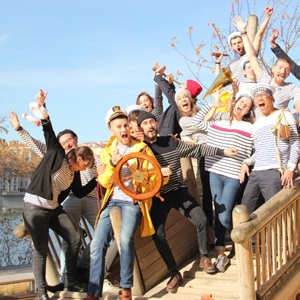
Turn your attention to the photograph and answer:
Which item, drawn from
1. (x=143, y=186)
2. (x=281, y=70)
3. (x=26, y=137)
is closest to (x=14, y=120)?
(x=26, y=137)

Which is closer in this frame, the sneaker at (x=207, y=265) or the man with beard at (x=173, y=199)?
the man with beard at (x=173, y=199)

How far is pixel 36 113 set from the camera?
5.19m

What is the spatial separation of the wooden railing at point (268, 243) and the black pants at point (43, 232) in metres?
1.91

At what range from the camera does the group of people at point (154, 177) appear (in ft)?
16.8

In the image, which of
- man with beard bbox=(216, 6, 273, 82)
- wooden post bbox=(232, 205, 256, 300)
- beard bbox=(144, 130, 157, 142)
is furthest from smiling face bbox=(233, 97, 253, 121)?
wooden post bbox=(232, 205, 256, 300)

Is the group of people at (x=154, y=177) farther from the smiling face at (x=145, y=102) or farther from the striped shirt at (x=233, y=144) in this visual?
the smiling face at (x=145, y=102)

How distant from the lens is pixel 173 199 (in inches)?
215

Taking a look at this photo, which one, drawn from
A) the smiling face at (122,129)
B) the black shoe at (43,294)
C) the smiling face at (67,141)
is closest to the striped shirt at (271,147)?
the smiling face at (122,129)

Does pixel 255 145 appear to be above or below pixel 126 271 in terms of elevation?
above

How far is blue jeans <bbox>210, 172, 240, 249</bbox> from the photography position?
18.7 ft

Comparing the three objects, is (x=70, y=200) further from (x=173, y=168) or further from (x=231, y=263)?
(x=231, y=263)

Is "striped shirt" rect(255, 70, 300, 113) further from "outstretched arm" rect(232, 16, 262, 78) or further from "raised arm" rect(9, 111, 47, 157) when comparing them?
"raised arm" rect(9, 111, 47, 157)

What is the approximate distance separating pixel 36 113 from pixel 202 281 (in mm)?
2515

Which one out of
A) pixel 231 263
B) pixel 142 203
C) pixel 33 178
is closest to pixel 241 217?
pixel 142 203
